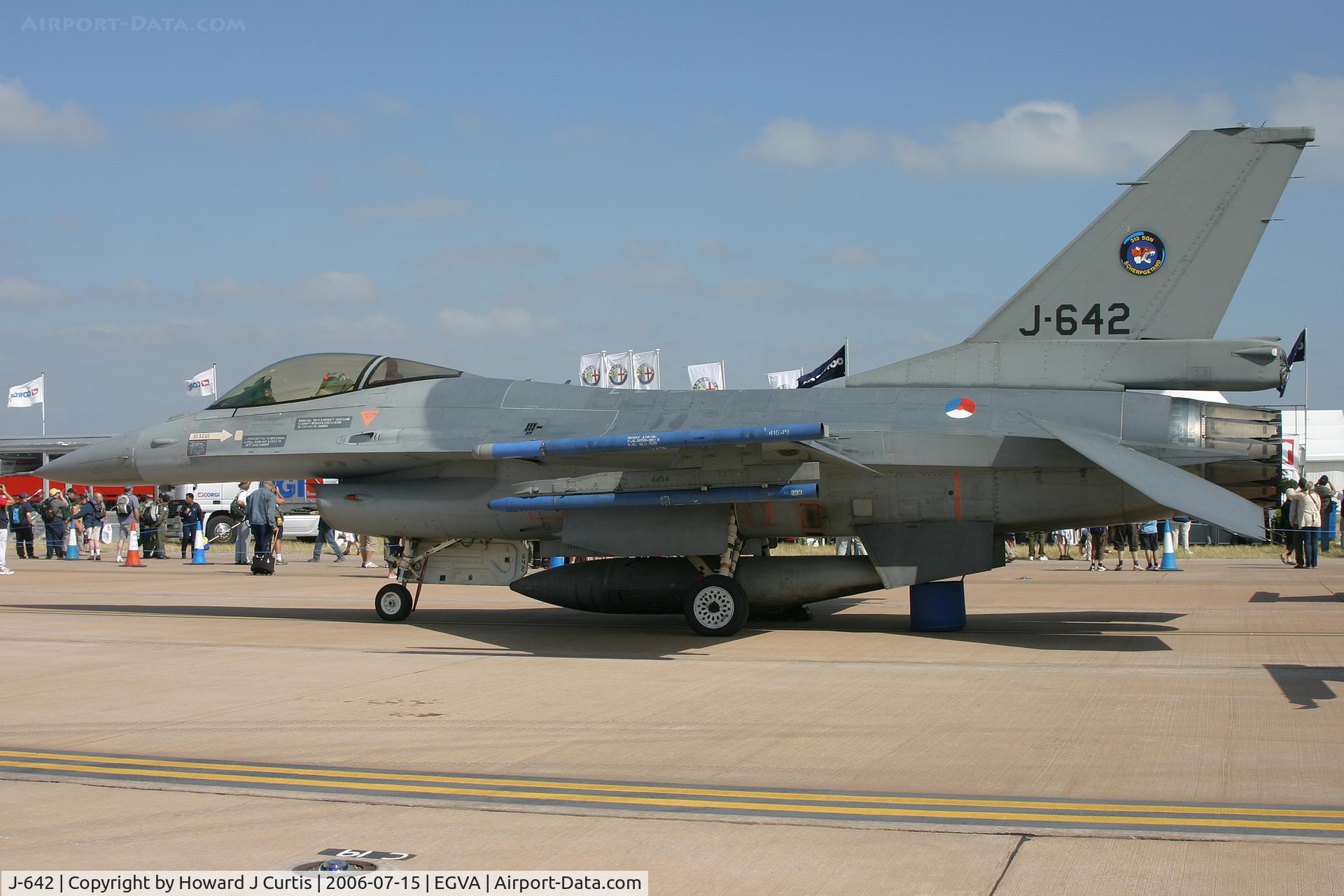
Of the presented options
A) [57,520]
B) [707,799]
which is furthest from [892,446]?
[57,520]

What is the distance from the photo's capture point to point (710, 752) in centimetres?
643

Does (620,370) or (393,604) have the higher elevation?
(620,370)

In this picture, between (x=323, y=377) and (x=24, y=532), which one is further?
(x=24, y=532)

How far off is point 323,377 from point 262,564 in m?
9.89

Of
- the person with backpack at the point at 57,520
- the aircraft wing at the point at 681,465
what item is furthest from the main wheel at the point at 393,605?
the person with backpack at the point at 57,520

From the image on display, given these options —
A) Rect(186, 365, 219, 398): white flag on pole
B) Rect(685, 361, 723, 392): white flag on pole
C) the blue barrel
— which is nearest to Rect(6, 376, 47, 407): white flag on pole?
Rect(186, 365, 219, 398): white flag on pole

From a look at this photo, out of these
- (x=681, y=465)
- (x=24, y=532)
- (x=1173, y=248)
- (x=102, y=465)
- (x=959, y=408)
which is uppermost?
(x=1173, y=248)

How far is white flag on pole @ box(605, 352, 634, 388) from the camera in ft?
134

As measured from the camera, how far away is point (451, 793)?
5.56 m

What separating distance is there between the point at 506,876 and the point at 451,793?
4.64ft

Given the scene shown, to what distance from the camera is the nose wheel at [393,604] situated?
1358 cm

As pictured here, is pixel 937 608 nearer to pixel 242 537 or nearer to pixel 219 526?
pixel 242 537

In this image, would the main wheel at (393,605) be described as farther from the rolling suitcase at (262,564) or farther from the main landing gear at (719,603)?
the rolling suitcase at (262,564)

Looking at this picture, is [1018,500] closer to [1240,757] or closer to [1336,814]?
[1240,757]
